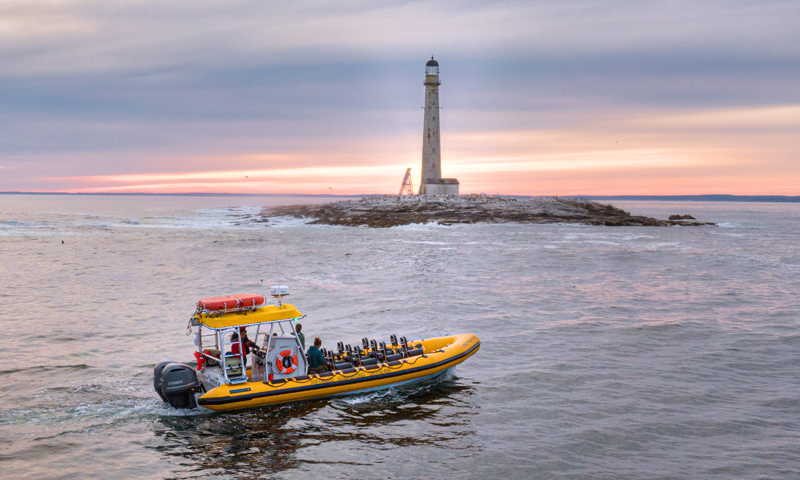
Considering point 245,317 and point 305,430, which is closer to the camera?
point 305,430

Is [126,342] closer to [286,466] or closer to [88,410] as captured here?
[88,410]

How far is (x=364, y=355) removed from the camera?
47.6 feet

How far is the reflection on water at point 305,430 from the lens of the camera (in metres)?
10.5

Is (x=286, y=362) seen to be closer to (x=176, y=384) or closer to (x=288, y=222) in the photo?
(x=176, y=384)

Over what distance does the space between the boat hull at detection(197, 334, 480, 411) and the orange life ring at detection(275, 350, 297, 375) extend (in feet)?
1.22

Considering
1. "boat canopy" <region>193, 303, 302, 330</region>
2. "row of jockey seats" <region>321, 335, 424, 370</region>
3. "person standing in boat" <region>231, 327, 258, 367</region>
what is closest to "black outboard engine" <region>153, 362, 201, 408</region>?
"person standing in boat" <region>231, 327, 258, 367</region>

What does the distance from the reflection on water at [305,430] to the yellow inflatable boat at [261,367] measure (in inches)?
13.2

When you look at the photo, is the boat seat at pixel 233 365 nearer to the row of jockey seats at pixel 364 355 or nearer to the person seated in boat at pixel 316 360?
the person seated in boat at pixel 316 360

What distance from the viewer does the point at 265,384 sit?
42.0 ft

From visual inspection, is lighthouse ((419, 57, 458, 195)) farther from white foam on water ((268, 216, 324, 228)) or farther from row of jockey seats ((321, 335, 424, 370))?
row of jockey seats ((321, 335, 424, 370))

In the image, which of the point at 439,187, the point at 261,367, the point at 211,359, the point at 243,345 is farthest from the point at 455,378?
the point at 439,187

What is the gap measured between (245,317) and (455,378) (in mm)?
5783

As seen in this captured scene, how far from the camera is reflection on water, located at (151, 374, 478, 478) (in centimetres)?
1050

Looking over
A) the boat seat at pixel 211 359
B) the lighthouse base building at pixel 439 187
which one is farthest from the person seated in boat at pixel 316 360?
the lighthouse base building at pixel 439 187
